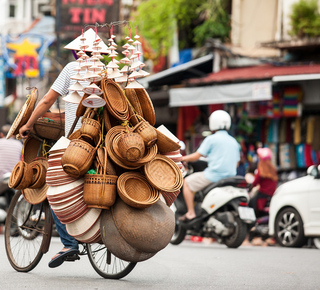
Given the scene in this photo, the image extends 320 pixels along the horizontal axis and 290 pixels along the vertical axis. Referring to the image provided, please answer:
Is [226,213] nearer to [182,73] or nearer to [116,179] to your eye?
[116,179]

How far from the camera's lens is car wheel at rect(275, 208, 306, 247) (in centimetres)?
1133

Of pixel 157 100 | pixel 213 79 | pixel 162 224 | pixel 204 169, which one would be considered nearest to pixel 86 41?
pixel 162 224

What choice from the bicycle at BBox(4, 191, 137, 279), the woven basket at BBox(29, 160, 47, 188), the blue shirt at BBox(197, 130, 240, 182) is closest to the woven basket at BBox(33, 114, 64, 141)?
the woven basket at BBox(29, 160, 47, 188)

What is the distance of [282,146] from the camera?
16250mm

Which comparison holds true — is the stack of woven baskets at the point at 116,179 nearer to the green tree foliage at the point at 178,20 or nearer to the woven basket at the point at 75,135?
the woven basket at the point at 75,135

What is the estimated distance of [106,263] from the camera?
6.39 metres

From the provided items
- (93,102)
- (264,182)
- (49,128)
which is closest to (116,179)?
(93,102)

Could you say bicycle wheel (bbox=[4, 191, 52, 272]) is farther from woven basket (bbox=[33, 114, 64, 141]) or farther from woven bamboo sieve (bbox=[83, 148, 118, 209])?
woven bamboo sieve (bbox=[83, 148, 118, 209])

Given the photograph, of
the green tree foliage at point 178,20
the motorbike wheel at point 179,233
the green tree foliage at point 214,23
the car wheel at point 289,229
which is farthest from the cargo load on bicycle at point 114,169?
the green tree foliage at point 178,20

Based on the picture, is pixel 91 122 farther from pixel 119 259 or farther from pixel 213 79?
pixel 213 79

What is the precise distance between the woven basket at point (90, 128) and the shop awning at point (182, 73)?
12.2 meters

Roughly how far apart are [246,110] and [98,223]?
36.4ft

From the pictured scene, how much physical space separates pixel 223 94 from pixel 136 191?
10123 mm

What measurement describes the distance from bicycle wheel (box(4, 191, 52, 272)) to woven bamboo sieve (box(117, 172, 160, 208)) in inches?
41.2
